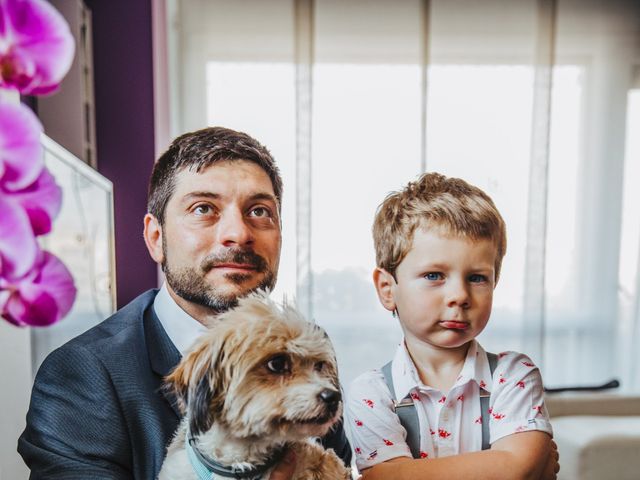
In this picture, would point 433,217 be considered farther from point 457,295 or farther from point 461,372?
point 461,372

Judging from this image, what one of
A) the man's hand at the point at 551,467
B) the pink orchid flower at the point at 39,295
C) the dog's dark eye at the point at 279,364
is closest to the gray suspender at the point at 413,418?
the man's hand at the point at 551,467

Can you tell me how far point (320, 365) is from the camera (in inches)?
21.7

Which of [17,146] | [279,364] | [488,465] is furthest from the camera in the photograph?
[488,465]

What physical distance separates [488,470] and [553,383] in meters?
2.25

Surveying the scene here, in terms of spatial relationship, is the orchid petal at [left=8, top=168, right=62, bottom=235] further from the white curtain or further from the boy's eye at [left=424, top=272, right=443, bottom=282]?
the boy's eye at [left=424, top=272, right=443, bottom=282]

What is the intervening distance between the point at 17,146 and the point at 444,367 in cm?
60

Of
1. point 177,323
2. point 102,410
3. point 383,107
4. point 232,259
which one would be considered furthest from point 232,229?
point 383,107

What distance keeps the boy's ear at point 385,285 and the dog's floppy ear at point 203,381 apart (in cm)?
26

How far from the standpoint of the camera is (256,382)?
0.51 metres

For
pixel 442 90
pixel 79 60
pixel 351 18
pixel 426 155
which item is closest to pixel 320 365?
pixel 79 60

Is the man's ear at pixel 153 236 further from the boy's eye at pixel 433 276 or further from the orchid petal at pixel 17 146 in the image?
the boy's eye at pixel 433 276

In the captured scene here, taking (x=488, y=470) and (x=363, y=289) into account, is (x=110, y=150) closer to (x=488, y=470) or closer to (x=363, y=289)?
(x=363, y=289)

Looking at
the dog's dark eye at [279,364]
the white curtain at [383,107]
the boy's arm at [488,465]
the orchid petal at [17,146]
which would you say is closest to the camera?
the orchid petal at [17,146]

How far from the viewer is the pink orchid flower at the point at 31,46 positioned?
42 cm
